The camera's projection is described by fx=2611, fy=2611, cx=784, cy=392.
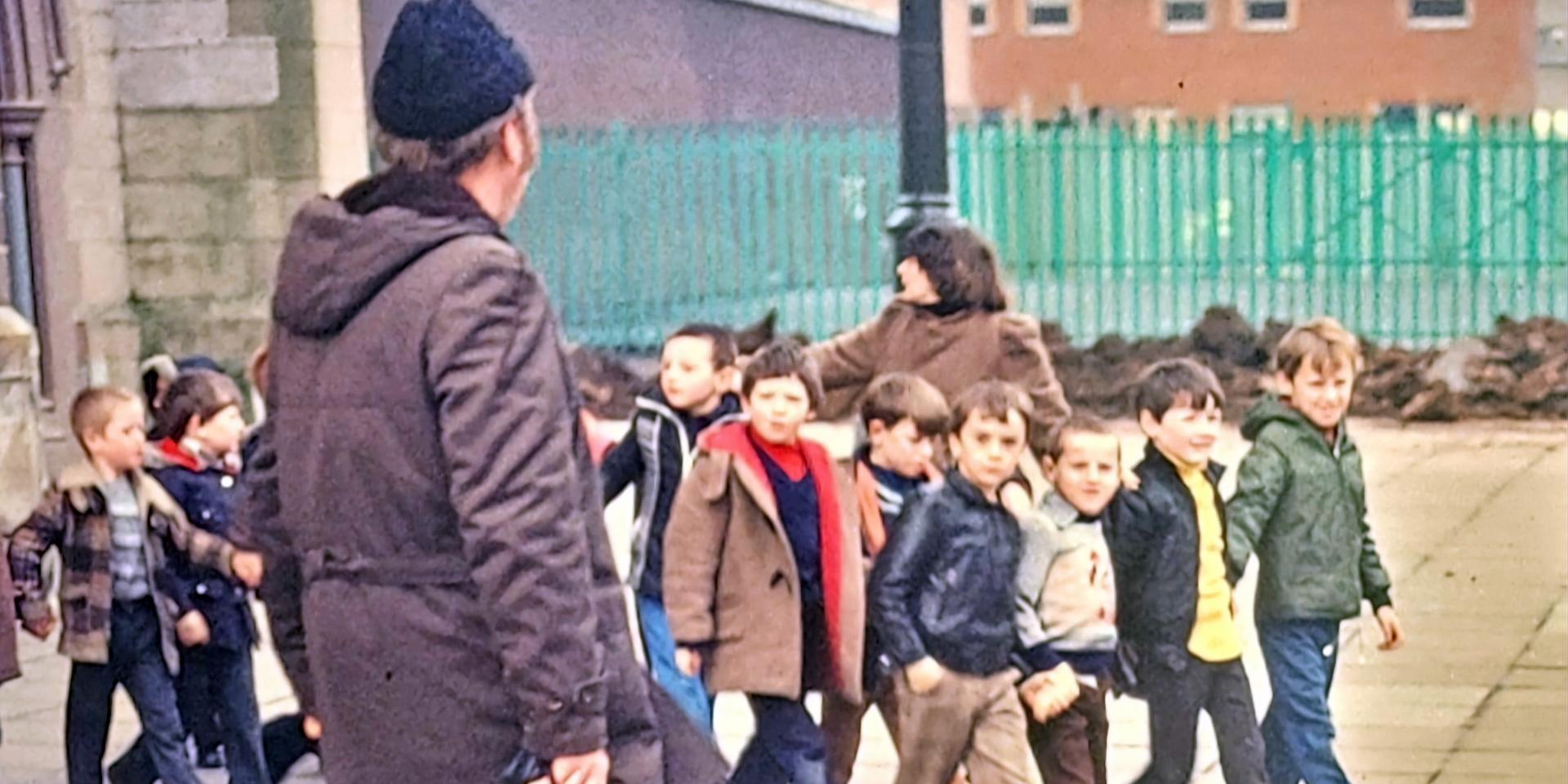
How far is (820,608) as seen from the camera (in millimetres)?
5207

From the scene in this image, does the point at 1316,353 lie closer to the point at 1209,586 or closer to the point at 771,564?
the point at 1209,586

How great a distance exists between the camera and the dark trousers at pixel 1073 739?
5.25m

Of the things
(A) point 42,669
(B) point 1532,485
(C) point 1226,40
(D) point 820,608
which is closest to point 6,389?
(A) point 42,669

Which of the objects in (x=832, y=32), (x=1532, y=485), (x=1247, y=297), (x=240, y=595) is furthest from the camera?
(x=1247, y=297)

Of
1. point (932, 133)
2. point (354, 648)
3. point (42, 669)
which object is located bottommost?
point (42, 669)

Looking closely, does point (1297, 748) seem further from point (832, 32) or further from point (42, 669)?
point (42, 669)

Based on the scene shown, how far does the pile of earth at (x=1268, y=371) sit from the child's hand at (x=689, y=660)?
0.90 m

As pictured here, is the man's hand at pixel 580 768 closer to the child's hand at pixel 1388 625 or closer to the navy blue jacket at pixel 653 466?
the navy blue jacket at pixel 653 466

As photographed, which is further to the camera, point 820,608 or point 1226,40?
point 1226,40

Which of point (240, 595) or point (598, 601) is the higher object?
point (598, 601)

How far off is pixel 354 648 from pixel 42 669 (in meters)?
3.46

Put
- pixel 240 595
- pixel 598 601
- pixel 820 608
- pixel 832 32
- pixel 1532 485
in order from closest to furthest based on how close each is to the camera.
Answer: pixel 598 601, pixel 820 608, pixel 240 595, pixel 1532 485, pixel 832 32

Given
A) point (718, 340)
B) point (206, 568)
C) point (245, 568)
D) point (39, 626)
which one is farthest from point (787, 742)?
point (39, 626)

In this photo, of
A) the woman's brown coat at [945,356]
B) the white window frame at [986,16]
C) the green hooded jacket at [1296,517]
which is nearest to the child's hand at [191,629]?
the woman's brown coat at [945,356]
